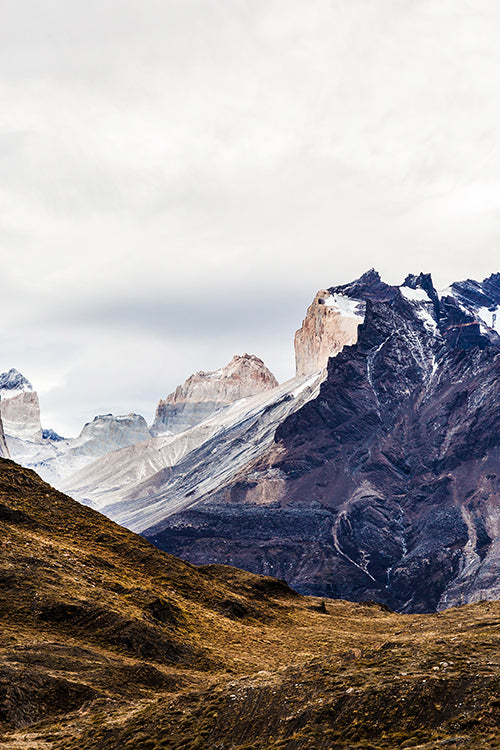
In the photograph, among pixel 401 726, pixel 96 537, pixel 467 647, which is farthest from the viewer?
pixel 96 537

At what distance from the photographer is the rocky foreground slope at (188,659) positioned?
30.4 m

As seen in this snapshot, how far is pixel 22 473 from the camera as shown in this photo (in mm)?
82438

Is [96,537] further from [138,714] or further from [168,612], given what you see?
[138,714]

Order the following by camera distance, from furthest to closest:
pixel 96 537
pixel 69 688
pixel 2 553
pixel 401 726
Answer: pixel 96 537 → pixel 2 553 → pixel 69 688 → pixel 401 726

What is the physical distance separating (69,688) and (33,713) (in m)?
3.00

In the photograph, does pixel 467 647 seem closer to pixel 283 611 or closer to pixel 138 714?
pixel 138 714

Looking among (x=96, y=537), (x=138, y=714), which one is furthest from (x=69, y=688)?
(x=96, y=537)

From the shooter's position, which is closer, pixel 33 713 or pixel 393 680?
pixel 393 680

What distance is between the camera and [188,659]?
186 feet

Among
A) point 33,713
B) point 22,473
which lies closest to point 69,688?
point 33,713

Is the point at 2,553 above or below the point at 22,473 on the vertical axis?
below

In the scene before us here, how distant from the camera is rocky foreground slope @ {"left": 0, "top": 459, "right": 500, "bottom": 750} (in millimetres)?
30438

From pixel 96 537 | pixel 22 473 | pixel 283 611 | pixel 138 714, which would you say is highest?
pixel 22 473

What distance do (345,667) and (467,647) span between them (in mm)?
6154
